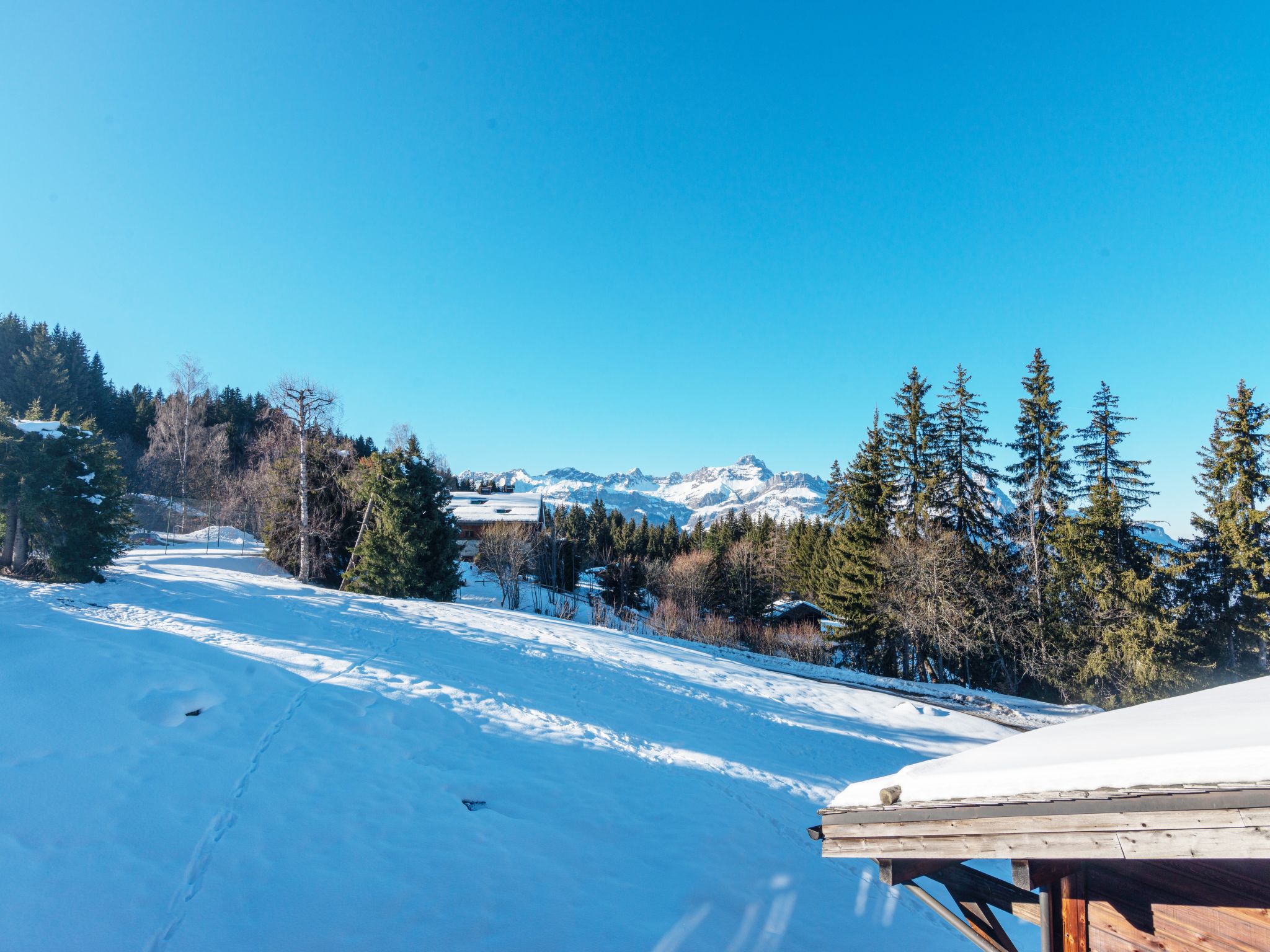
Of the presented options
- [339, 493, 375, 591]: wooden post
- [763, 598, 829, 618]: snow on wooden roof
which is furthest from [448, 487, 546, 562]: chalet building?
[763, 598, 829, 618]: snow on wooden roof

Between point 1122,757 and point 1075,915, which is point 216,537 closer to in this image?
point 1075,915

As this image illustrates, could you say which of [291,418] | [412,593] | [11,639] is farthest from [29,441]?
[412,593]

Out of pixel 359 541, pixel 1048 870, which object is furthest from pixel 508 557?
→ pixel 1048 870

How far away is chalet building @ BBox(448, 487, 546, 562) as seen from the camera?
4106 cm

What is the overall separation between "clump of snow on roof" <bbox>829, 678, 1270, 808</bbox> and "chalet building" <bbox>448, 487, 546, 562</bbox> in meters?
36.8

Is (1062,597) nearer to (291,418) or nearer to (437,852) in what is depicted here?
(437,852)

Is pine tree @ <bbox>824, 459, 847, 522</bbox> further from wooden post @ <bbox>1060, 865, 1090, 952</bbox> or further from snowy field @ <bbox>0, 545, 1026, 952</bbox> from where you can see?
wooden post @ <bbox>1060, 865, 1090, 952</bbox>

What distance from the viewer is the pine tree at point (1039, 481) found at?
21.0m

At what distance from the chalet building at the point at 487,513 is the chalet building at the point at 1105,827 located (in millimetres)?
36545

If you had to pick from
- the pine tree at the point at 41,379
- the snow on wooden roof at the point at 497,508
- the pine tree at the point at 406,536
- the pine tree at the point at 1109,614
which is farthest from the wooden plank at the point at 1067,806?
the pine tree at the point at 41,379

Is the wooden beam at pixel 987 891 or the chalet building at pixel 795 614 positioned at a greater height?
the chalet building at pixel 795 614

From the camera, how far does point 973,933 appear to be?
10.7 ft

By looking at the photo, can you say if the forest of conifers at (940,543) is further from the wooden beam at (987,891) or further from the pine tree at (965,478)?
the wooden beam at (987,891)

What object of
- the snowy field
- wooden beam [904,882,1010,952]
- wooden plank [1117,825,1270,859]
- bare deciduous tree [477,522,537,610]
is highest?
bare deciduous tree [477,522,537,610]
